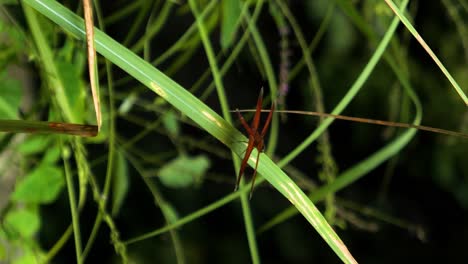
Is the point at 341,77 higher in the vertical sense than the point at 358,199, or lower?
higher

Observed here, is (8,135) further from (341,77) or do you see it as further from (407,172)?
(407,172)

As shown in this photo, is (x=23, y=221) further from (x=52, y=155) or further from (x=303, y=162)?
(x=303, y=162)

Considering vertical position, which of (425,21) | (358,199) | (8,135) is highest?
(425,21)

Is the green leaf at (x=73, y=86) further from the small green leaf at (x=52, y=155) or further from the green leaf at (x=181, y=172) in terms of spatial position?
the green leaf at (x=181, y=172)

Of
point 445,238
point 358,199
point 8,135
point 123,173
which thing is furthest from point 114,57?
point 445,238

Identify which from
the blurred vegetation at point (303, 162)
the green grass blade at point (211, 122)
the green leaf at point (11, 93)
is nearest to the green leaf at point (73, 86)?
the green leaf at point (11, 93)

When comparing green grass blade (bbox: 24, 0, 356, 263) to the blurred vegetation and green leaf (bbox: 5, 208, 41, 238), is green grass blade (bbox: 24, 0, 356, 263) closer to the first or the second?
green leaf (bbox: 5, 208, 41, 238)
